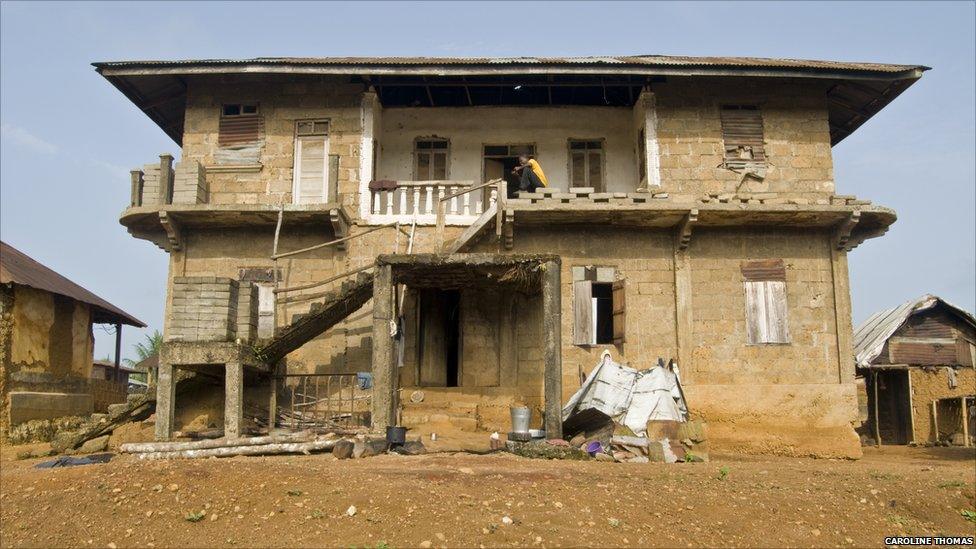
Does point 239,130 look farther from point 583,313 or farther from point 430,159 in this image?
point 583,313

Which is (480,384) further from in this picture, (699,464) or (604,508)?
(604,508)

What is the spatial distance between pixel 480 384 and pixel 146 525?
866 cm

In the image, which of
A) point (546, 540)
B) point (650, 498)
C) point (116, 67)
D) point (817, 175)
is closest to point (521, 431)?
point (650, 498)

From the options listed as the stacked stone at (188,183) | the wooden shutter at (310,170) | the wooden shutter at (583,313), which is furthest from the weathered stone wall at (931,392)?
the stacked stone at (188,183)

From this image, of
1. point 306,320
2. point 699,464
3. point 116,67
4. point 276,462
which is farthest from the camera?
point 116,67

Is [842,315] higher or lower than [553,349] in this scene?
higher

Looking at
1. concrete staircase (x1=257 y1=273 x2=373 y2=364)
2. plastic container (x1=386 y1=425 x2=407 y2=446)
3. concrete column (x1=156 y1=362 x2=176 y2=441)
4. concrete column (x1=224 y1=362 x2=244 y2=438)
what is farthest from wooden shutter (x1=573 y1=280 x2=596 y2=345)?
concrete column (x1=156 y1=362 x2=176 y2=441)

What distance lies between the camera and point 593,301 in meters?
17.9

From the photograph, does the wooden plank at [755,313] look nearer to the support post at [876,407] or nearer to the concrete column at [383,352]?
the concrete column at [383,352]

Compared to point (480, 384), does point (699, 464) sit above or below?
below

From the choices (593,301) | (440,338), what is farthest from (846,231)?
(440,338)

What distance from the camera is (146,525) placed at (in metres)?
10.0

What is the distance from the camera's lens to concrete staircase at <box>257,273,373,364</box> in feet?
50.8

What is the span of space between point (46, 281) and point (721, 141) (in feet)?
49.6
